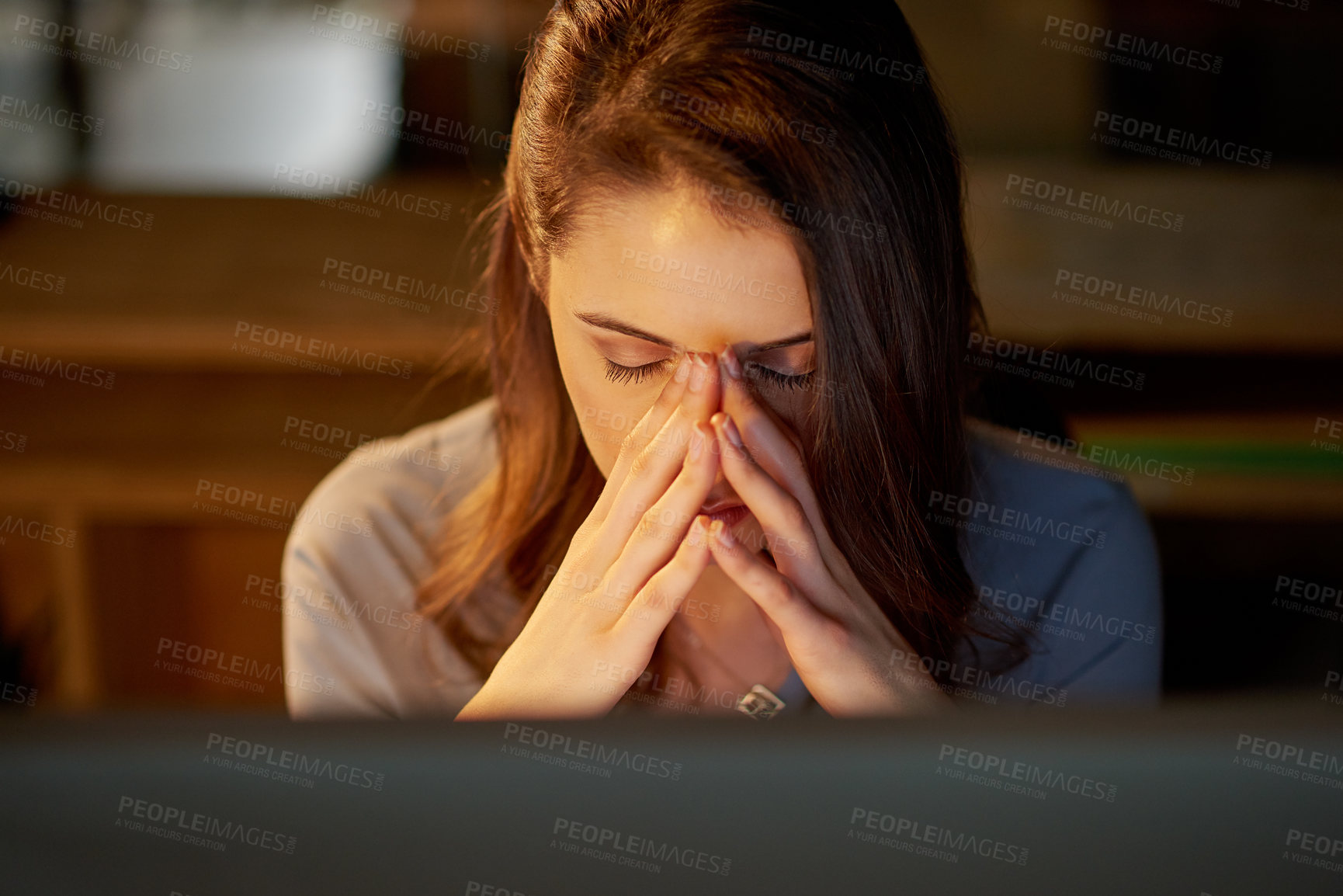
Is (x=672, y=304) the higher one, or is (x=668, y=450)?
(x=672, y=304)

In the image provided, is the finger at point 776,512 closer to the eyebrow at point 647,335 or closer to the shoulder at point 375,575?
the eyebrow at point 647,335

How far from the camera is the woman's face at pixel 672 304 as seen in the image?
80cm

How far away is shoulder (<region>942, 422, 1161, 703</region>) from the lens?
1.08m

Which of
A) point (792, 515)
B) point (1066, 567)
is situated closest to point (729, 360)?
point (792, 515)

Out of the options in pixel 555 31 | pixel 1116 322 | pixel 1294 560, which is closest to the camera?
pixel 555 31

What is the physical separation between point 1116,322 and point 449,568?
1.47 metres

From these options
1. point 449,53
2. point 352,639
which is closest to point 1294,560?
point 352,639

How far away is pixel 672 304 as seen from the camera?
31.8 inches

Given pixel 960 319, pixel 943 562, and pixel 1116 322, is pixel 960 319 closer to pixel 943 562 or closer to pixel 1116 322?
pixel 943 562

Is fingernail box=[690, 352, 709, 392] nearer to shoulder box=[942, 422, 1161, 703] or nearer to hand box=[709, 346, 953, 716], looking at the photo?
hand box=[709, 346, 953, 716]

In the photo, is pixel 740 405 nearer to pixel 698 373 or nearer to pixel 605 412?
pixel 698 373

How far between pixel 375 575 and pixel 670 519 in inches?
20.0

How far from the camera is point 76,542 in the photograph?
208 centimetres

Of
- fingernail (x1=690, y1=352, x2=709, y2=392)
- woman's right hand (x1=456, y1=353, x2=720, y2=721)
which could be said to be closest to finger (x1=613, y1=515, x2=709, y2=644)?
woman's right hand (x1=456, y1=353, x2=720, y2=721)
